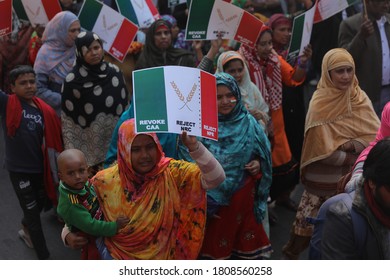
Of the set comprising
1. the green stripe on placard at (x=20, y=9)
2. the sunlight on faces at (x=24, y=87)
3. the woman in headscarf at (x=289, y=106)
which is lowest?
the woman in headscarf at (x=289, y=106)

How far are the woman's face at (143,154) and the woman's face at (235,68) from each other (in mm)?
1687

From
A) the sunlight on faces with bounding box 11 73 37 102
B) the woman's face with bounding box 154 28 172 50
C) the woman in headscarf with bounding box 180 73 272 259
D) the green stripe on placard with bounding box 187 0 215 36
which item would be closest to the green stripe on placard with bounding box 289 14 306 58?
the green stripe on placard with bounding box 187 0 215 36

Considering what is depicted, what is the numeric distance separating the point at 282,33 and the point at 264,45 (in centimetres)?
62

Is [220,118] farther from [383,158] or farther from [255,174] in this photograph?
[383,158]

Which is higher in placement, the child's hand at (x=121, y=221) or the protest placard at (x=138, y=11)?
the protest placard at (x=138, y=11)

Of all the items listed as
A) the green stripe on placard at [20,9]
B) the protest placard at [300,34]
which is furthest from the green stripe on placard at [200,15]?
the green stripe on placard at [20,9]

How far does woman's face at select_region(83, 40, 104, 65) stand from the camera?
5.20 meters

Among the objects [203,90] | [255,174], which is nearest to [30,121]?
[255,174]

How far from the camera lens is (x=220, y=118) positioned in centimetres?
420

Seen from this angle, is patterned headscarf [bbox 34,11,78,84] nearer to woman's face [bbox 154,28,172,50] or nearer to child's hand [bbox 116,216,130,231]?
woman's face [bbox 154,28,172,50]

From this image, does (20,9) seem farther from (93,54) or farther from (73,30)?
(93,54)

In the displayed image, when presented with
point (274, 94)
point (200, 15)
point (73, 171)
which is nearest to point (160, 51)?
point (200, 15)

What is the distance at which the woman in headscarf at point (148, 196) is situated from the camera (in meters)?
3.47

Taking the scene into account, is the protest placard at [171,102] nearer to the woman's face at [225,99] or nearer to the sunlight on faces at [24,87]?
the woman's face at [225,99]
